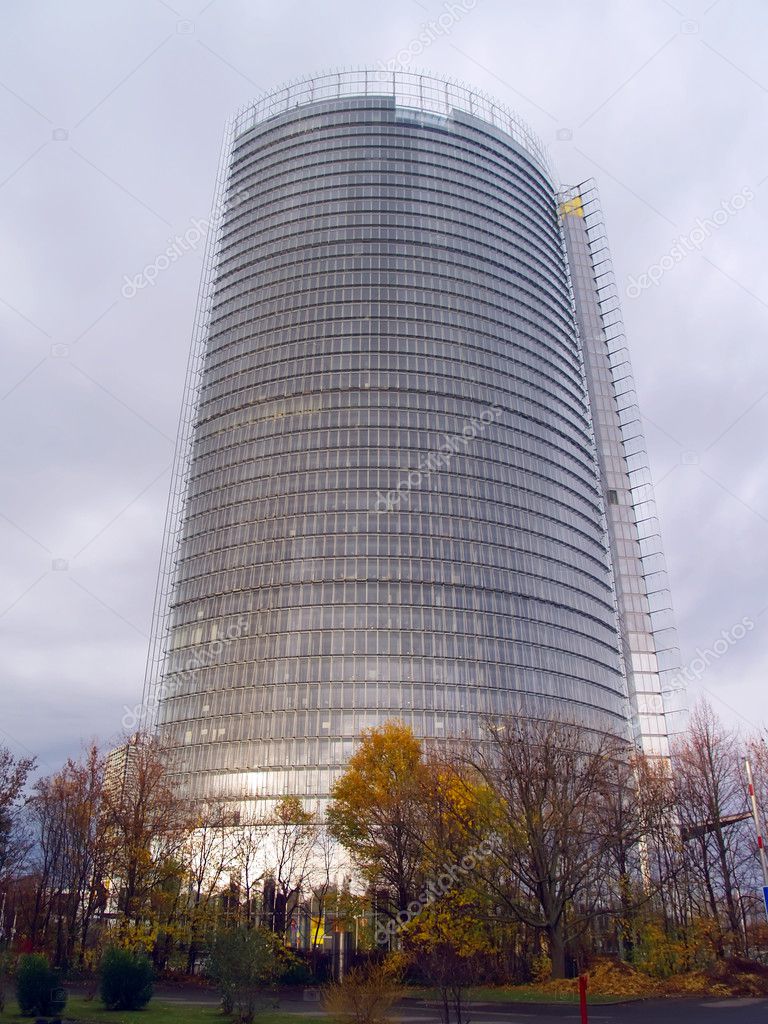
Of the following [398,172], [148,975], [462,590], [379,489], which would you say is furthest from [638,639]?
[148,975]

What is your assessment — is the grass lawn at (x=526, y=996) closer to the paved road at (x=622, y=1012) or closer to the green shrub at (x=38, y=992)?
the paved road at (x=622, y=1012)

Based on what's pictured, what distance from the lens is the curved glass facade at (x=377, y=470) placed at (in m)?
84.6

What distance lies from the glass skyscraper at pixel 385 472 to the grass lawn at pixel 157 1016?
48616 millimetres

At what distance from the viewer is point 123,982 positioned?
2875 cm

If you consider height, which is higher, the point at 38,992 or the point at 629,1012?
the point at 38,992

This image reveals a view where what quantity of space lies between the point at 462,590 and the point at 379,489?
1506 cm

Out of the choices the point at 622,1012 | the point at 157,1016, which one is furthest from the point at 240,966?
the point at 622,1012

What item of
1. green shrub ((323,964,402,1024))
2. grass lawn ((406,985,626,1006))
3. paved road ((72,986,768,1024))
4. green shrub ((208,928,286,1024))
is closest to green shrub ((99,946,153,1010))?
paved road ((72,986,768,1024))

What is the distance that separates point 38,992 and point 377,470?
2750 inches

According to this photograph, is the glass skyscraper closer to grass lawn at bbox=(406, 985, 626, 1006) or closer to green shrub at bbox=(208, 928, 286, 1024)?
grass lawn at bbox=(406, 985, 626, 1006)

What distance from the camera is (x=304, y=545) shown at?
3543 inches

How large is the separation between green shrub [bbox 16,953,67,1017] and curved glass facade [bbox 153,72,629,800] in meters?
51.1

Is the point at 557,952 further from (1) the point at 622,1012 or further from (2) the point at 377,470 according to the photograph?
(2) the point at 377,470

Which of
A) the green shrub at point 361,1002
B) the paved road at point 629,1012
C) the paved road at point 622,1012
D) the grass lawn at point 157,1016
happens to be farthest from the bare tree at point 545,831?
the green shrub at point 361,1002
